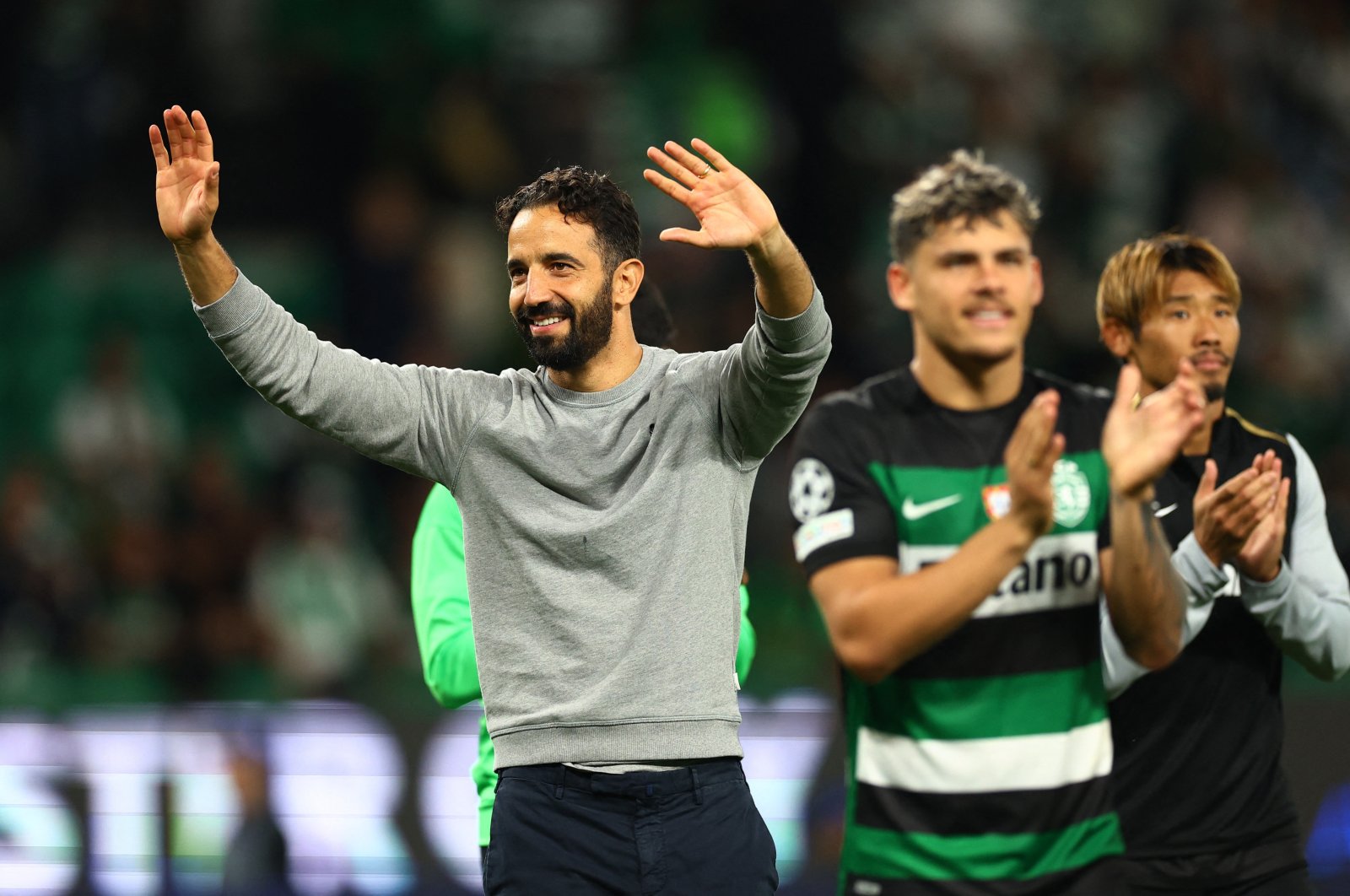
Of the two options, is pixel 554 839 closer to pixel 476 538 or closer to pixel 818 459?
pixel 476 538

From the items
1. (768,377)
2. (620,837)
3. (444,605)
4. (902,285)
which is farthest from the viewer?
(444,605)

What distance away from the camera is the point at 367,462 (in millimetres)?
10547

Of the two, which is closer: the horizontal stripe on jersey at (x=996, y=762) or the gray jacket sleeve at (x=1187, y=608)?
the horizontal stripe on jersey at (x=996, y=762)

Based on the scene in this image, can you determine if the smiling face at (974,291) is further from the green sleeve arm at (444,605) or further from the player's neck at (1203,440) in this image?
the green sleeve arm at (444,605)

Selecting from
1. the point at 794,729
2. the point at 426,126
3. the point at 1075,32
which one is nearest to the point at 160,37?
the point at 426,126

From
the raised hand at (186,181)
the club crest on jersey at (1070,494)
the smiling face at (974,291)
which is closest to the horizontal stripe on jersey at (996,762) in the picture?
the club crest on jersey at (1070,494)

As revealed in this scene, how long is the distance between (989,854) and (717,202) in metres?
1.36

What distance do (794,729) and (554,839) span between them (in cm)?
349

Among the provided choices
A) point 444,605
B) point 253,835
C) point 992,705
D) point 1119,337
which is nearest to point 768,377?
point 992,705

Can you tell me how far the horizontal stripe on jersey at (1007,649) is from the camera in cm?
349

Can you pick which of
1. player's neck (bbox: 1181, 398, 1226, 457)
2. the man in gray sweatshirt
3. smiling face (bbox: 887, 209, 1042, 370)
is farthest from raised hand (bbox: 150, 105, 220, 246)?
player's neck (bbox: 1181, 398, 1226, 457)

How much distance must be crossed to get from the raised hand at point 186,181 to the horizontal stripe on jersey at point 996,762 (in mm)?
1696

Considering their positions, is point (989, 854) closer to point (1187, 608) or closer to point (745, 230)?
point (1187, 608)

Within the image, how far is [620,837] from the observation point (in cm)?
333
